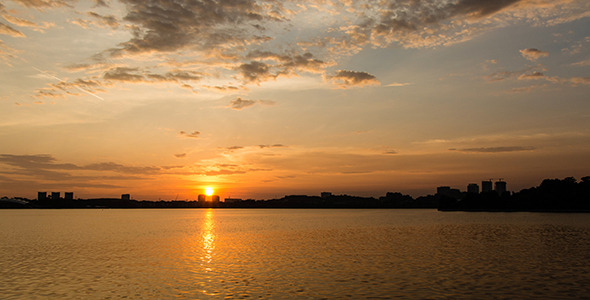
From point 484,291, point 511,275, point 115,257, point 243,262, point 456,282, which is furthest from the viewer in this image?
point 115,257

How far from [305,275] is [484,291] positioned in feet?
53.1

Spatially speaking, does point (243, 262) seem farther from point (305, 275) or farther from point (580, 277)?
point (580, 277)

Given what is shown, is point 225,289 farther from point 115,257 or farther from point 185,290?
point 115,257

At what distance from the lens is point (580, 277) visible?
4241 centimetres

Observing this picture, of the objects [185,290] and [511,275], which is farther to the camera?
[511,275]

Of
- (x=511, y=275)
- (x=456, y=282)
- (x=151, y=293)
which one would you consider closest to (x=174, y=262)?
(x=151, y=293)

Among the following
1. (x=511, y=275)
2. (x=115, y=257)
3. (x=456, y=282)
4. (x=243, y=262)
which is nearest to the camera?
(x=456, y=282)

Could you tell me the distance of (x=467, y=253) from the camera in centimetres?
6156

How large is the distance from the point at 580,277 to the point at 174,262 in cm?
4261

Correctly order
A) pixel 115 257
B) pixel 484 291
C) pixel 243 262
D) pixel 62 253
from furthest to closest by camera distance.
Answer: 1. pixel 62 253
2. pixel 115 257
3. pixel 243 262
4. pixel 484 291

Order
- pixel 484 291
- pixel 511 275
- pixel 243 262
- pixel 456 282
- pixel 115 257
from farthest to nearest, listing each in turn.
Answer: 1. pixel 115 257
2. pixel 243 262
3. pixel 511 275
4. pixel 456 282
5. pixel 484 291

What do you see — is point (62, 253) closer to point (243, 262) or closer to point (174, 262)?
point (174, 262)

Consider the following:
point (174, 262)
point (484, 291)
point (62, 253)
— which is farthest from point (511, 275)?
point (62, 253)

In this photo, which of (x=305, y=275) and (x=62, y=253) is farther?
Answer: (x=62, y=253)
